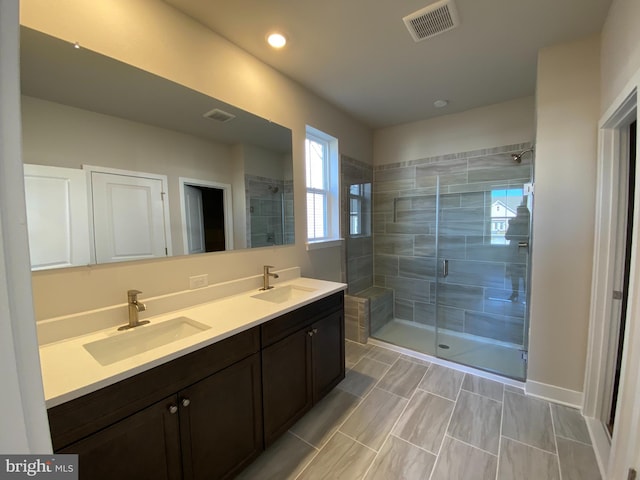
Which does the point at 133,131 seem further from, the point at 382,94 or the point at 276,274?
the point at 382,94

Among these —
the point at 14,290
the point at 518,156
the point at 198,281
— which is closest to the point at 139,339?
the point at 198,281

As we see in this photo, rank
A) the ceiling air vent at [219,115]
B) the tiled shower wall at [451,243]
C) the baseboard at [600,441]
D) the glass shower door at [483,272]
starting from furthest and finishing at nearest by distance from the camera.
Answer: the tiled shower wall at [451,243] < the glass shower door at [483,272] < the ceiling air vent at [219,115] < the baseboard at [600,441]

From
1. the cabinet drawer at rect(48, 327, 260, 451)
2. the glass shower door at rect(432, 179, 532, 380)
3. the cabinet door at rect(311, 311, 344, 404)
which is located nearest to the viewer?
the cabinet drawer at rect(48, 327, 260, 451)

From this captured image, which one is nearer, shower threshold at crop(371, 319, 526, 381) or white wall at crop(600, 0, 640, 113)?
white wall at crop(600, 0, 640, 113)

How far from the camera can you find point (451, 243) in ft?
10.8

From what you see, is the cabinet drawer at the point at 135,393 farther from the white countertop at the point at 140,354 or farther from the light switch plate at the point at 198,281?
the light switch plate at the point at 198,281

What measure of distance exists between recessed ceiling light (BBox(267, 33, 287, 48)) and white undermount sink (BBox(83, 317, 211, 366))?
1.93m

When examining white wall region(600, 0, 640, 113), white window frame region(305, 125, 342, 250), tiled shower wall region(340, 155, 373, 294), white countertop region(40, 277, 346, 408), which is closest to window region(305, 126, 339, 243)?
Result: white window frame region(305, 125, 342, 250)

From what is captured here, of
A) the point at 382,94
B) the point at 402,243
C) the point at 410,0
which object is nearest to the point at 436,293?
the point at 402,243

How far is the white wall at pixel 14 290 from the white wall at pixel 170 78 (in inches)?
44.5

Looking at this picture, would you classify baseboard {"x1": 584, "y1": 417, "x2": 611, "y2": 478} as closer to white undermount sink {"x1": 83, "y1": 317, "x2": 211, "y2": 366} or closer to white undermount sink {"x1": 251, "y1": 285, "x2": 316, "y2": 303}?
white undermount sink {"x1": 251, "y1": 285, "x2": 316, "y2": 303}

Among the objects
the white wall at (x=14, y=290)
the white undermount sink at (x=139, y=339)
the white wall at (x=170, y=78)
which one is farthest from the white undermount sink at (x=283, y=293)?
the white wall at (x=14, y=290)

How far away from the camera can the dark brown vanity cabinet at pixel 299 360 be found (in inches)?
61.2

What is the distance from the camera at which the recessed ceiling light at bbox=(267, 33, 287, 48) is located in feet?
6.02
